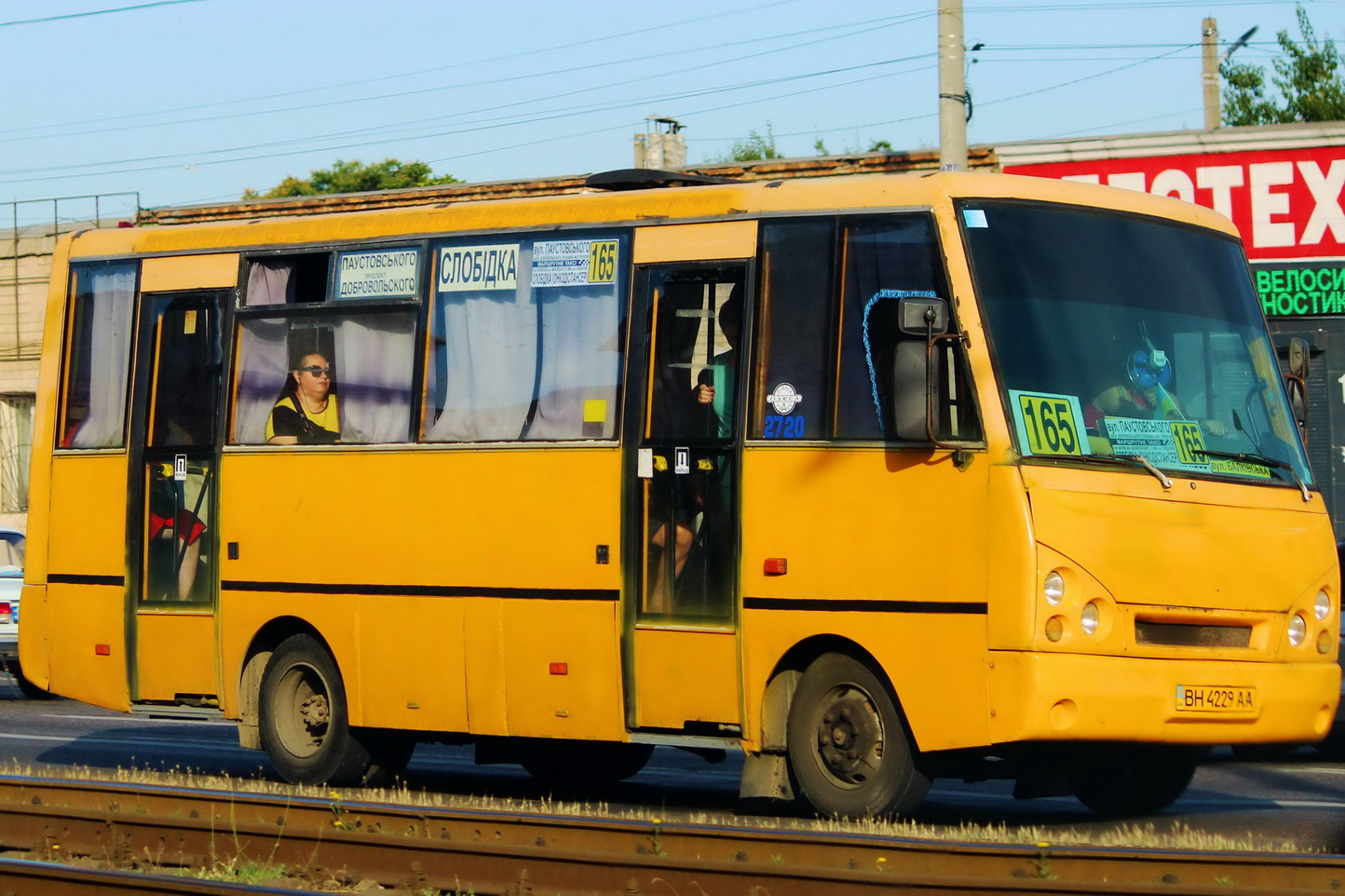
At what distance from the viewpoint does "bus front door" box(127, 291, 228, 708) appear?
1156 centimetres

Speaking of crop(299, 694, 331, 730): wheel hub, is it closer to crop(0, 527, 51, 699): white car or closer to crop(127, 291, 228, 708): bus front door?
crop(127, 291, 228, 708): bus front door

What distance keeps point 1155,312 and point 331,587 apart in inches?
199

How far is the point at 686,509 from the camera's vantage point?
9.55 m

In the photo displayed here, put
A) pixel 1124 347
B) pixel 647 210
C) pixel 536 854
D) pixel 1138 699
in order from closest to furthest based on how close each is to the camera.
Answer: pixel 536 854 → pixel 1138 699 → pixel 1124 347 → pixel 647 210

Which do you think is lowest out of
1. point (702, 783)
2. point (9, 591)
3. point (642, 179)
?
point (702, 783)

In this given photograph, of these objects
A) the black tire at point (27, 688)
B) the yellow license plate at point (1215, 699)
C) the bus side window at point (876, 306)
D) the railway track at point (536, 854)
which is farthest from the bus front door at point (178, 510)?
the black tire at point (27, 688)

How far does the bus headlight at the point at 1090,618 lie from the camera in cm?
827

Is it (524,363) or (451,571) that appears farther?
(451,571)

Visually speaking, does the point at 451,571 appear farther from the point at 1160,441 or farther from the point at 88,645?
the point at 1160,441

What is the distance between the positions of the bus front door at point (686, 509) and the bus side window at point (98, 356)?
4088mm

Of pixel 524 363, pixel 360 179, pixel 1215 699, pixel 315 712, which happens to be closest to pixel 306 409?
pixel 524 363

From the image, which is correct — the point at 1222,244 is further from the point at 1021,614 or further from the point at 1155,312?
the point at 1021,614

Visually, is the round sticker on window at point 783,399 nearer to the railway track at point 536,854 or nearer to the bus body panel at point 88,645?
the railway track at point 536,854

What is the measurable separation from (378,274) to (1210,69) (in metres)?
27.7
